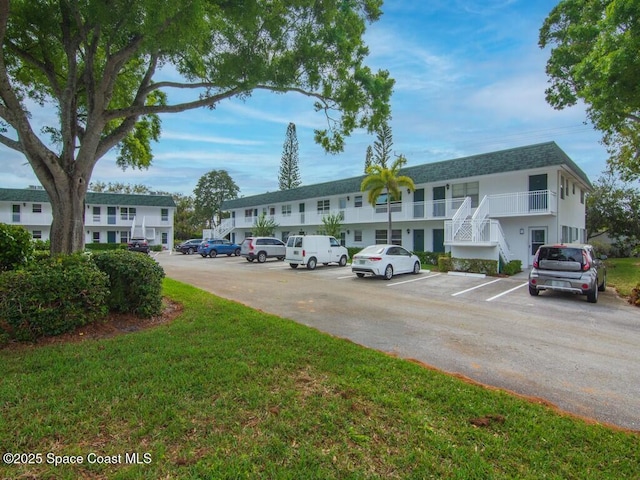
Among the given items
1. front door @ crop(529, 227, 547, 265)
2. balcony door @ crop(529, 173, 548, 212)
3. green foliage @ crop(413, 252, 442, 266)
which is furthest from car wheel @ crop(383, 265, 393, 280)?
front door @ crop(529, 227, 547, 265)

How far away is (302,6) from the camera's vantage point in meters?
7.75

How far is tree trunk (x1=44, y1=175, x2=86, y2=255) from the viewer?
6945 millimetres

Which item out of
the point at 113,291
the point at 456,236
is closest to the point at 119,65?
the point at 113,291

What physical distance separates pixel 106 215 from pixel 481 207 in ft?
127

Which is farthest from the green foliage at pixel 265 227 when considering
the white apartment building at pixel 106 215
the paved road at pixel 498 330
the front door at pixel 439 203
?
the paved road at pixel 498 330

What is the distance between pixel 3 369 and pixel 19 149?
4.92m

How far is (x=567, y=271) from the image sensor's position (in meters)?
9.85

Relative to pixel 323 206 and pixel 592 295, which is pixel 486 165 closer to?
pixel 592 295

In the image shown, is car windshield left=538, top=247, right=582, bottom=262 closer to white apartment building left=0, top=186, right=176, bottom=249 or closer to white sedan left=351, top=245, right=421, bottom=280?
white sedan left=351, top=245, right=421, bottom=280

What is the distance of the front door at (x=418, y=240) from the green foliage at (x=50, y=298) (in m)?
20.9

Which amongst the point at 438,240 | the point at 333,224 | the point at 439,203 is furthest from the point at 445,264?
the point at 333,224

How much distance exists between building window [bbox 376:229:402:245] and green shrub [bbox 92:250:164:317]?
811 inches

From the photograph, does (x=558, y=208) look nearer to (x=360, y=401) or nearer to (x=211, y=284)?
(x=211, y=284)

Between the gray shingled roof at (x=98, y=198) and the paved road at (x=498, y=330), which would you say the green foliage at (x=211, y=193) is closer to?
the gray shingled roof at (x=98, y=198)
